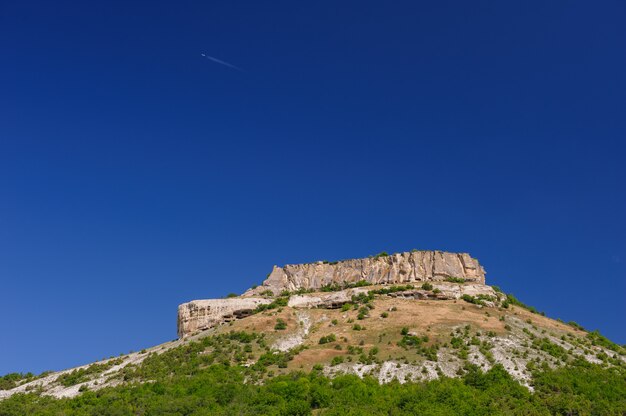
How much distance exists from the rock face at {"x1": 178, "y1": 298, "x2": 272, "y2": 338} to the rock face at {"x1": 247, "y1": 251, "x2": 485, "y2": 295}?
12015 mm

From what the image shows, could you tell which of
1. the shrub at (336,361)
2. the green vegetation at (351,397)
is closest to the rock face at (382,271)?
the shrub at (336,361)

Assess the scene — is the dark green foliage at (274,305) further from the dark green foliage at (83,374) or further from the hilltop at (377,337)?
the dark green foliage at (83,374)

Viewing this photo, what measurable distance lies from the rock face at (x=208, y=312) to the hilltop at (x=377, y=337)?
6.1 inches

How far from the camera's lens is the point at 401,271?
9656 cm

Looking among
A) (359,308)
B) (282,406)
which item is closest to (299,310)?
(359,308)

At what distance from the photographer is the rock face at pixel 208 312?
86.4m

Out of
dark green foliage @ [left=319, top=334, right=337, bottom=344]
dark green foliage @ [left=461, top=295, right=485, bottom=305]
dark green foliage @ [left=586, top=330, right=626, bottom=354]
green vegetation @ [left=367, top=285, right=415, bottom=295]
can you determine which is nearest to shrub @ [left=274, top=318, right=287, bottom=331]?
dark green foliage @ [left=319, top=334, right=337, bottom=344]

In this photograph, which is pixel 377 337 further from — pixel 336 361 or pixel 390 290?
pixel 390 290

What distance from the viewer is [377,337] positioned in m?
70.1

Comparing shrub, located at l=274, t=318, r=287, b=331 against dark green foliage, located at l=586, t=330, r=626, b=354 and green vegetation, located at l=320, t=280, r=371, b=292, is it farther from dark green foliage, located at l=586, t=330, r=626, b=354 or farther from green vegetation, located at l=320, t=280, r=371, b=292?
dark green foliage, located at l=586, t=330, r=626, b=354

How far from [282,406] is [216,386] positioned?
941 cm

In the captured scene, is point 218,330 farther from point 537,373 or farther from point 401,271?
point 537,373

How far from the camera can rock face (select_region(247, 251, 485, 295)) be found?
95.9 m

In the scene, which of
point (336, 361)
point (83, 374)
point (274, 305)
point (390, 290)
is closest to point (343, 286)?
point (390, 290)
